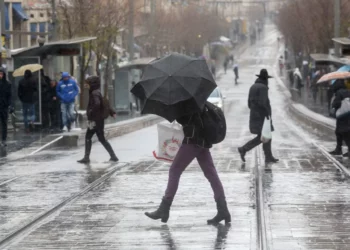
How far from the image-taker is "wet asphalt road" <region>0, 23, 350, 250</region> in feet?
34.6

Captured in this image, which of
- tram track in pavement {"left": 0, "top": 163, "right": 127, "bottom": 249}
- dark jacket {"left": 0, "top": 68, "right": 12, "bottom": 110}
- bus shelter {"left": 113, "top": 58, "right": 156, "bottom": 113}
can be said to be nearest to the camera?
tram track in pavement {"left": 0, "top": 163, "right": 127, "bottom": 249}

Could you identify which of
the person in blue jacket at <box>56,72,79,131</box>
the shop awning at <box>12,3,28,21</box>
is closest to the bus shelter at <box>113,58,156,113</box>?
the shop awning at <box>12,3,28,21</box>

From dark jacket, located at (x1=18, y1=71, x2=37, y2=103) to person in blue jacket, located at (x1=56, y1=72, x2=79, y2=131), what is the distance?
98 centimetres

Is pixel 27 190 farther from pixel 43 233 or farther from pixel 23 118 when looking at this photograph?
pixel 23 118

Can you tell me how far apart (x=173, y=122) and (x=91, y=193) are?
9.90 feet

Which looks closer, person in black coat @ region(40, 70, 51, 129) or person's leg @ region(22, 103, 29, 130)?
person's leg @ region(22, 103, 29, 130)

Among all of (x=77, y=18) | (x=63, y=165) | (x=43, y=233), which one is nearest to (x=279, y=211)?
(x=43, y=233)

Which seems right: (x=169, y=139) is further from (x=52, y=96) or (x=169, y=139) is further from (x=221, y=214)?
(x=52, y=96)

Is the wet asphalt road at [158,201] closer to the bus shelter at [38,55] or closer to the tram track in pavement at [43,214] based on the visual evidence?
the tram track in pavement at [43,214]

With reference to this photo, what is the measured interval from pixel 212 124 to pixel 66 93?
16.7 metres

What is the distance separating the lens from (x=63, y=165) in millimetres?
19188

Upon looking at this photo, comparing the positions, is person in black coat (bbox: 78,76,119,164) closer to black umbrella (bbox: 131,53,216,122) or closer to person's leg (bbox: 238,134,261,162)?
person's leg (bbox: 238,134,261,162)

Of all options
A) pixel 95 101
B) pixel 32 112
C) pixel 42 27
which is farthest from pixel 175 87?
pixel 42 27

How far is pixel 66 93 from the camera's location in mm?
27703
